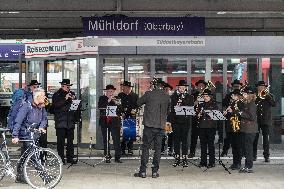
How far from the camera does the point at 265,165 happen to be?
39.3 ft

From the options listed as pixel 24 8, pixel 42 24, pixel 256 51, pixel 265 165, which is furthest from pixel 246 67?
pixel 24 8

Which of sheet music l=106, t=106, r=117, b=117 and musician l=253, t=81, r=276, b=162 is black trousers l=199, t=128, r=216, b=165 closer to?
musician l=253, t=81, r=276, b=162

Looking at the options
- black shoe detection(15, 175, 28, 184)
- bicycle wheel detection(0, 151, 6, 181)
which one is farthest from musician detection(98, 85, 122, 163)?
bicycle wheel detection(0, 151, 6, 181)

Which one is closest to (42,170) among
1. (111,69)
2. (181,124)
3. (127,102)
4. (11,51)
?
(181,124)

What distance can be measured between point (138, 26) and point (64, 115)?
2.33 meters

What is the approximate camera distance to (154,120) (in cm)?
1026

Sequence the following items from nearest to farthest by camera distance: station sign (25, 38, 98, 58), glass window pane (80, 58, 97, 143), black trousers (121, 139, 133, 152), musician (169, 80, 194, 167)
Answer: musician (169, 80, 194, 167) < black trousers (121, 139, 133, 152) < station sign (25, 38, 98, 58) < glass window pane (80, 58, 97, 143)

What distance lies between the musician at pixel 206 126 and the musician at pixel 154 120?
119 cm

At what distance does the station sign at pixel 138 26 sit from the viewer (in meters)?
11.5

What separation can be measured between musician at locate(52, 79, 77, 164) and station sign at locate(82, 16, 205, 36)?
125 centimetres

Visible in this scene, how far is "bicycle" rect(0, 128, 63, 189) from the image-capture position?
9.03 metres

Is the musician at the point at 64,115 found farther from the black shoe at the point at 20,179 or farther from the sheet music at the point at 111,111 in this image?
the black shoe at the point at 20,179

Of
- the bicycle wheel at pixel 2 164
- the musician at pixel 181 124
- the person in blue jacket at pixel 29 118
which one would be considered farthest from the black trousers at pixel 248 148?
the bicycle wheel at pixel 2 164

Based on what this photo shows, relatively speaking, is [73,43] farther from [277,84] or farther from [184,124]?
[277,84]
